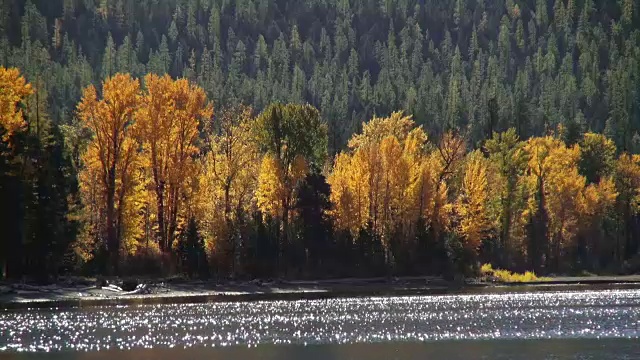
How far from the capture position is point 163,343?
4975 cm

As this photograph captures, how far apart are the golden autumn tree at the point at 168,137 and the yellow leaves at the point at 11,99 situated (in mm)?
11905

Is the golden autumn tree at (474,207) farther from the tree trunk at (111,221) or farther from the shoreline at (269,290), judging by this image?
the tree trunk at (111,221)

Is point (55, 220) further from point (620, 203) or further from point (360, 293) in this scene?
point (620, 203)

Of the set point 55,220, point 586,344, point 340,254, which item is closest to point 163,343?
point 586,344

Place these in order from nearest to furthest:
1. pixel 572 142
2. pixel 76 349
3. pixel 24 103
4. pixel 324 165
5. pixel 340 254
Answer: pixel 76 349 → pixel 24 103 → pixel 340 254 → pixel 324 165 → pixel 572 142

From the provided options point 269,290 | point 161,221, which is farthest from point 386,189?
point 161,221

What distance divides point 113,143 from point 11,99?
469 inches

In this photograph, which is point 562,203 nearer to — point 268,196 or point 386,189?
point 386,189

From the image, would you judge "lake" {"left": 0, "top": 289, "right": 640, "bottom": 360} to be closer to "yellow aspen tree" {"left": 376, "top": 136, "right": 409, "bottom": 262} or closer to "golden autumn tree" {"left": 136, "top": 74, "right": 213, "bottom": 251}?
"golden autumn tree" {"left": 136, "top": 74, "right": 213, "bottom": 251}

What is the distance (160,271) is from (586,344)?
1754 inches

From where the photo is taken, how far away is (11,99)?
77.8 m

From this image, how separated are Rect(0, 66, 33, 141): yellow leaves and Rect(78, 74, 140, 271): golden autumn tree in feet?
26.2

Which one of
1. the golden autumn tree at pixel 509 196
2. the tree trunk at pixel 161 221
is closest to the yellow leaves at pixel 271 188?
the tree trunk at pixel 161 221

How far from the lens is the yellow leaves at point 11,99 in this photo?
7600 centimetres
